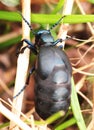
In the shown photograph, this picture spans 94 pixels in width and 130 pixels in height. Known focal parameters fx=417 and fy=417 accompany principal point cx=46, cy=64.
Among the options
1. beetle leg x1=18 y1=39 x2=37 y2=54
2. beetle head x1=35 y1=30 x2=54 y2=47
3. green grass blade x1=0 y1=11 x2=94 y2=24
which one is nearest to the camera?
green grass blade x1=0 y1=11 x2=94 y2=24

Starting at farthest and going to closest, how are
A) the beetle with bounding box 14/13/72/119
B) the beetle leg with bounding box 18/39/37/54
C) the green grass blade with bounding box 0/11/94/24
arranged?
the beetle leg with bounding box 18/39/37/54 → the green grass blade with bounding box 0/11/94/24 → the beetle with bounding box 14/13/72/119

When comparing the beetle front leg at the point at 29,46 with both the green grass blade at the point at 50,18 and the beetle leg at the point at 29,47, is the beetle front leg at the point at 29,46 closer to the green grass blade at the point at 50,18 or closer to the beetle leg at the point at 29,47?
A: the beetle leg at the point at 29,47

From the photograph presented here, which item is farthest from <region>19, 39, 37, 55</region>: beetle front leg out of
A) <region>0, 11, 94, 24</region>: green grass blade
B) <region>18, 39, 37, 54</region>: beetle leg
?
<region>0, 11, 94, 24</region>: green grass blade

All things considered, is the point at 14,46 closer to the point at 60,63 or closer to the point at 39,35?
the point at 39,35

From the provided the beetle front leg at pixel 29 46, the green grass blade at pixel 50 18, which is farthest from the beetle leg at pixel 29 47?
the green grass blade at pixel 50 18

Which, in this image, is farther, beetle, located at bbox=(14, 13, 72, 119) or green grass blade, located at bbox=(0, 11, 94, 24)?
green grass blade, located at bbox=(0, 11, 94, 24)

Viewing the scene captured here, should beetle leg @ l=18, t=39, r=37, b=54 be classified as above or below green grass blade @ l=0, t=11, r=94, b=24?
below

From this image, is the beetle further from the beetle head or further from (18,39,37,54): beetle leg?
the beetle head

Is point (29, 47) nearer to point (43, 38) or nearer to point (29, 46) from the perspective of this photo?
point (29, 46)

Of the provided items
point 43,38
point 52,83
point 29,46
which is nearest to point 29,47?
point 29,46
